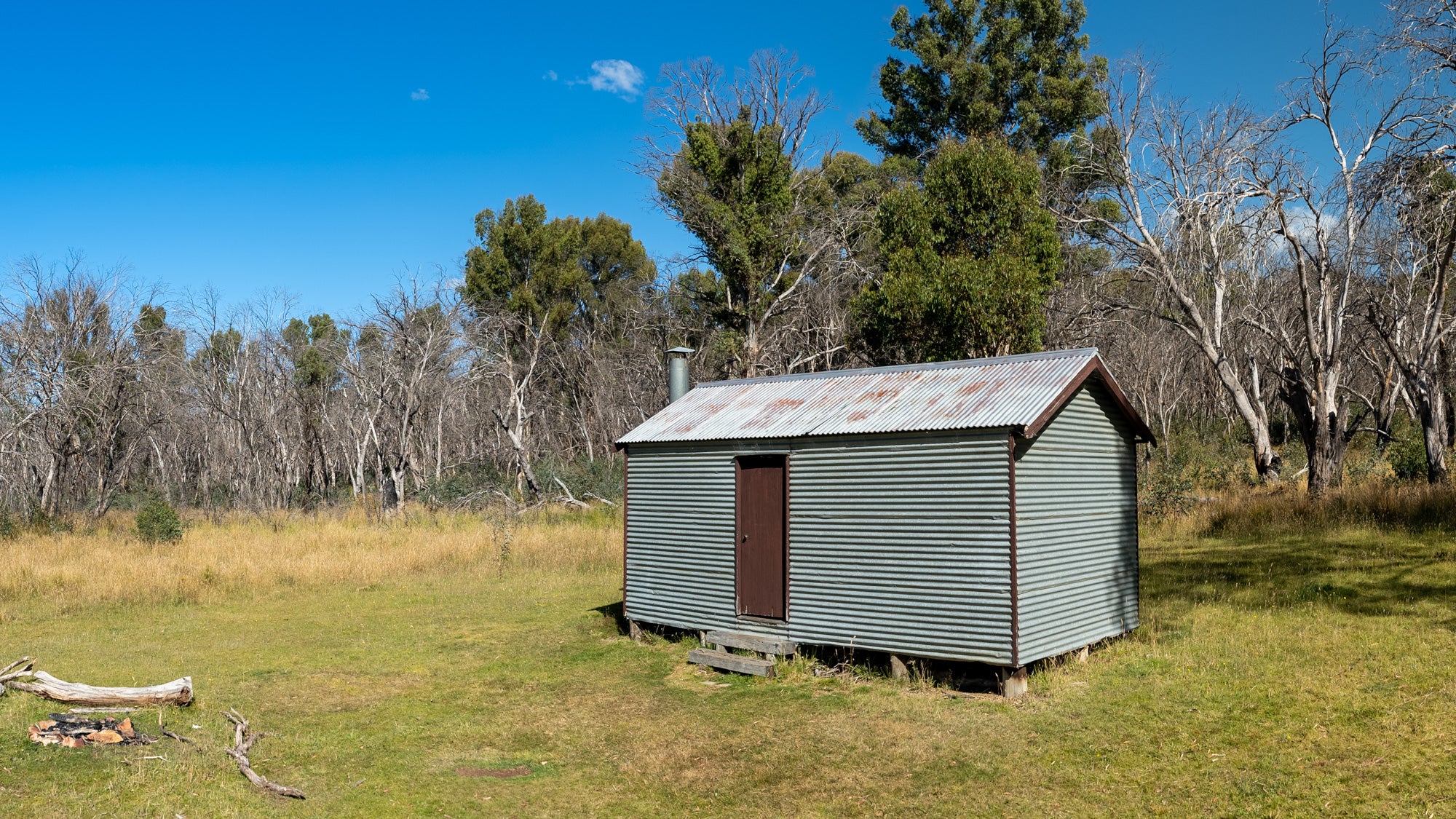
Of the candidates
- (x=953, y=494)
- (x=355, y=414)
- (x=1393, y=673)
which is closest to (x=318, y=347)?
(x=355, y=414)

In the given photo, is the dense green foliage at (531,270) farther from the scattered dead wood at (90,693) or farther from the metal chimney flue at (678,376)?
the scattered dead wood at (90,693)

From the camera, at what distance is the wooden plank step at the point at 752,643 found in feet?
39.2

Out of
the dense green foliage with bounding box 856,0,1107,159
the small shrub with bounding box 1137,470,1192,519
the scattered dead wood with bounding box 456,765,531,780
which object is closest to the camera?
the scattered dead wood with bounding box 456,765,531,780

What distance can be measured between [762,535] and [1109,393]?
15.5 ft

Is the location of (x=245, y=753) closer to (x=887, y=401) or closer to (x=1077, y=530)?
(x=887, y=401)

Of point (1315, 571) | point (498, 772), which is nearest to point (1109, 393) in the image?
point (1315, 571)

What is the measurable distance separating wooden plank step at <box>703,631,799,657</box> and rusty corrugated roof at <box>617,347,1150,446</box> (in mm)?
2503

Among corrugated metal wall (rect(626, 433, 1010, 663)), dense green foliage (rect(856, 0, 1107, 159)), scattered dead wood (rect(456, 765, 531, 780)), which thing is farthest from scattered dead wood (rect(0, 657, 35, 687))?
dense green foliage (rect(856, 0, 1107, 159))

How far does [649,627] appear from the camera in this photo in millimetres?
14422

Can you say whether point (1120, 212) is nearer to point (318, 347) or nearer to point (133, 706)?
point (133, 706)

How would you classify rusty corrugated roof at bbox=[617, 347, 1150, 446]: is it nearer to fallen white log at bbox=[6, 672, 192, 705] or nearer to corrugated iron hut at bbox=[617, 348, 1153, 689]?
corrugated iron hut at bbox=[617, 348, 1153, 689]

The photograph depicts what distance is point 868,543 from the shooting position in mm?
11359

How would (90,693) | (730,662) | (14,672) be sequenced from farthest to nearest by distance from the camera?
(730,662) < (14,672) < (90,693)

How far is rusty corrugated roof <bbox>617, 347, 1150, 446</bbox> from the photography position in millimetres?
10875
